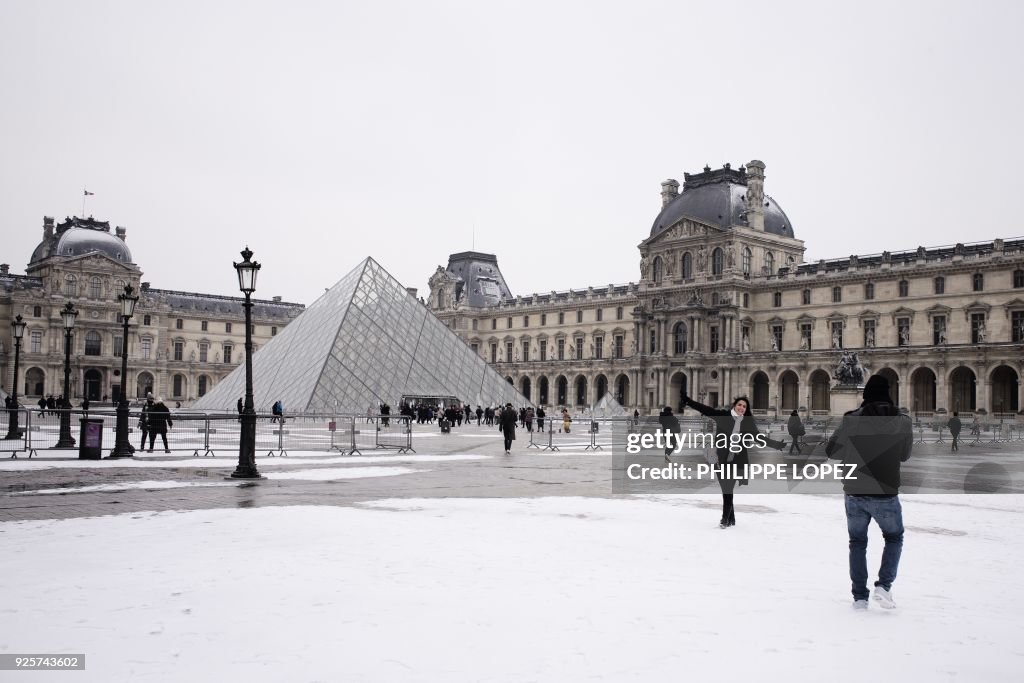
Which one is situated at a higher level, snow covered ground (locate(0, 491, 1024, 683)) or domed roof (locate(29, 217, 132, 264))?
domed roof (locate(29, 217, 132, 264))

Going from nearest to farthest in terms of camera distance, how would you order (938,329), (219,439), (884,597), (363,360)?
(884,597), (219,439), (363,360), (938,329)

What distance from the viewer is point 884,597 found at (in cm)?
618

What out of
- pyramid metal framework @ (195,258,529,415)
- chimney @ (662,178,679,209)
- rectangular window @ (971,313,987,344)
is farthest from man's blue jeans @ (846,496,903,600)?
chimney @ (662,178,679,209)

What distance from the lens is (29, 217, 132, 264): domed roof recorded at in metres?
80.7

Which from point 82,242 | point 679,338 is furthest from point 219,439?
point 82,242

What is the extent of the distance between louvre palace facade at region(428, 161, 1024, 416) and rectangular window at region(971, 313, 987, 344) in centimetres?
10

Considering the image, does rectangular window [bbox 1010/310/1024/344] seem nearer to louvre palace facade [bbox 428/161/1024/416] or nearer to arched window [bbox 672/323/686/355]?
louvre palace facade [bbox 428/161/1024/416]

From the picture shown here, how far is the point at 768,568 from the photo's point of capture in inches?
297

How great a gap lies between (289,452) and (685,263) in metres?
50.5

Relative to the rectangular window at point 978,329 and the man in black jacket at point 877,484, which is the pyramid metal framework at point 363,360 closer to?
the rectangular window at point 978,329

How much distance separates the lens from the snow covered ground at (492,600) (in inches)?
195

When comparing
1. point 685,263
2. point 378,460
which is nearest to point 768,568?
point 378,460

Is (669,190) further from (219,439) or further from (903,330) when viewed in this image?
(219,439)

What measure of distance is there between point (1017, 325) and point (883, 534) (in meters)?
52.5
